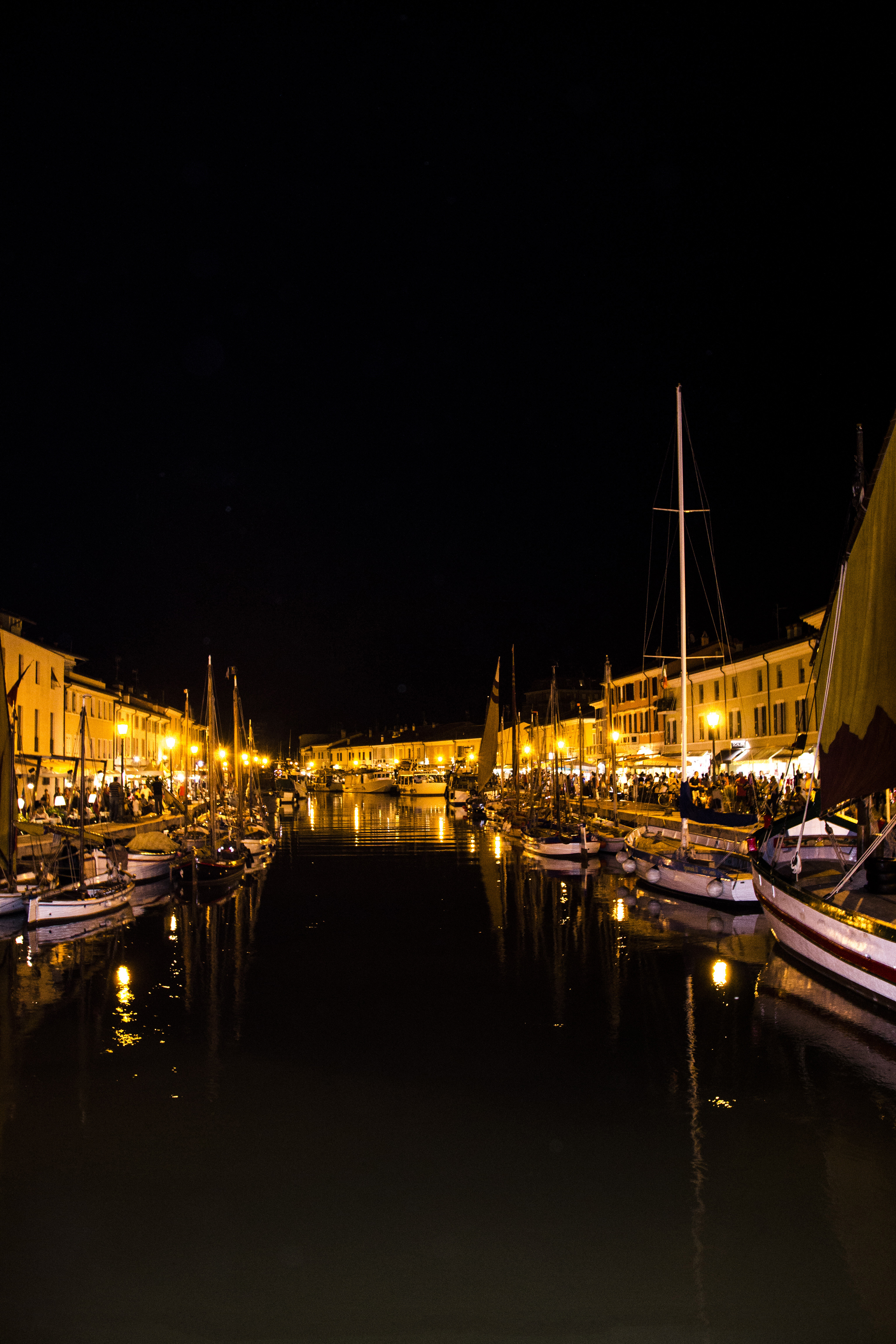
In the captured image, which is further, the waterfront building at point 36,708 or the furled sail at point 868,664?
the waterfront building at point 36,708

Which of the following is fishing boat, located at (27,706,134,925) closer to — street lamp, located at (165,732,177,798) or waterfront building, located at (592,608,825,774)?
waterfront building, located at (592,608,825,774)

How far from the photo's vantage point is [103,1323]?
755 cm

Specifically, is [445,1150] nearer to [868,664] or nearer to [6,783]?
[868,664]

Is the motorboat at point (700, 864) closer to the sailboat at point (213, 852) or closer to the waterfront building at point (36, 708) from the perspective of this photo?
the sailboat at point (213, 852)

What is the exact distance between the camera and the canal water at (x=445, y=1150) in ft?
25.4

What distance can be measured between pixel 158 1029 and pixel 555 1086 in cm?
688

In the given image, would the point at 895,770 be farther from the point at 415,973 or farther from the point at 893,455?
the point at 415,973

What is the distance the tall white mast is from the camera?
31078 mm

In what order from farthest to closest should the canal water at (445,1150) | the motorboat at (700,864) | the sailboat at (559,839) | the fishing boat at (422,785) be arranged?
the fishing boat at (422,785)
the sailboat at (559,839)
the motorboat at (700,864)
the canal water at (445,1150)

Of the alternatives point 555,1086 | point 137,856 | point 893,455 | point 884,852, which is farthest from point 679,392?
point 555,1086

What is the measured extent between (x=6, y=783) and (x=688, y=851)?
1947 centimetres

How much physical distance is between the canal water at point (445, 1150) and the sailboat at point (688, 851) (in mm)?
5800

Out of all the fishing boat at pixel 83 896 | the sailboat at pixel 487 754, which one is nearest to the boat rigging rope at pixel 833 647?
the fishing boat at pixel 83 896

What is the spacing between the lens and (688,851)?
3141cm
